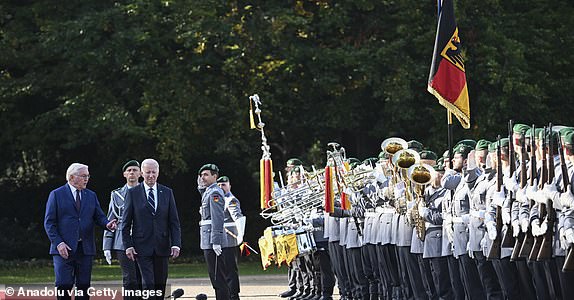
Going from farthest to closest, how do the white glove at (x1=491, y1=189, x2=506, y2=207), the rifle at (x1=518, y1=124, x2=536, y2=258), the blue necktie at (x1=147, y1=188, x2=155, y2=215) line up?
the blue necktie at (x1=147, y1=188, x2=155, y2=215) < the white glove at (x1=491, y1=189, x2=506, y2=207) < the rifle at (x1=518, y1=124, x2=536, y2=258)

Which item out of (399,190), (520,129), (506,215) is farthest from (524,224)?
(399,190)

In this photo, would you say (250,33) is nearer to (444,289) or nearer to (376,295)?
(376,295)

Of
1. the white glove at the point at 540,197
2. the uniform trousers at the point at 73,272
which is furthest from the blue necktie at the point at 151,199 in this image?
the white glove at the point at 540,197

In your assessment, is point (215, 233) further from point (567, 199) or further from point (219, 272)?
point (567, 199)

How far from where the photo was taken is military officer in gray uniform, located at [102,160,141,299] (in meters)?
14.8

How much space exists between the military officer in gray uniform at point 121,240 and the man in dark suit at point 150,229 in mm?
225

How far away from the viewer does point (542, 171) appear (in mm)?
11312

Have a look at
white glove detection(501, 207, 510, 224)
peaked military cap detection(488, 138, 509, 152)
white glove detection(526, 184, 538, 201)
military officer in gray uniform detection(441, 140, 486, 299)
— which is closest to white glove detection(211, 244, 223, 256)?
military officer in gray uniform detection(441, 140, 486, 299)

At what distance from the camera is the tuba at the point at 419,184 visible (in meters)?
14.4

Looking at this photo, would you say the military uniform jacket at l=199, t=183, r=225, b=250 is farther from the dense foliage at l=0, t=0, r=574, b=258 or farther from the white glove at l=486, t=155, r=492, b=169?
the dense foliage at l=0, t=0, r=574, b=258

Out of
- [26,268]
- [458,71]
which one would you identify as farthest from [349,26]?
[458,71]

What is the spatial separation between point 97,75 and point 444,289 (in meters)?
18.5

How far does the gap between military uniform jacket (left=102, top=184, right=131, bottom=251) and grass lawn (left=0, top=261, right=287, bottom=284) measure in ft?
33.3

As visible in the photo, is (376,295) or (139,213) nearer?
(139,213)
